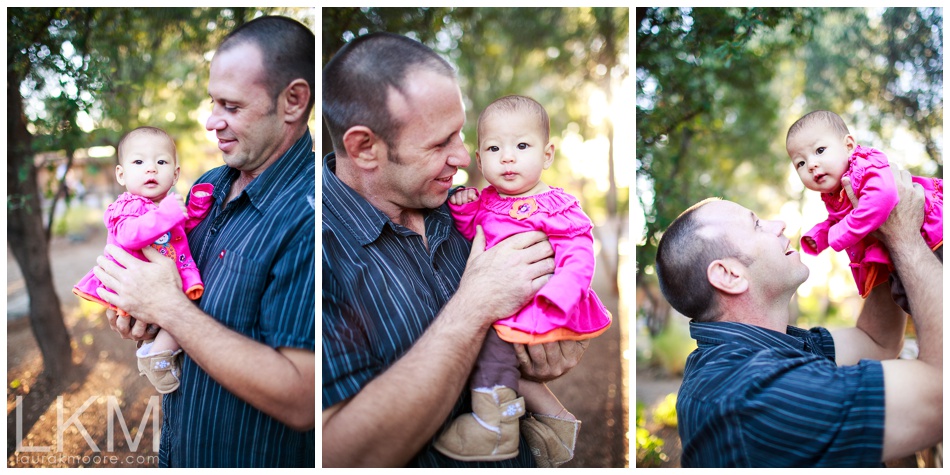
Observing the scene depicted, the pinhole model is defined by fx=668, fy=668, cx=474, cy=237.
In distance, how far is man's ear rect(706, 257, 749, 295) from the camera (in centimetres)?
221

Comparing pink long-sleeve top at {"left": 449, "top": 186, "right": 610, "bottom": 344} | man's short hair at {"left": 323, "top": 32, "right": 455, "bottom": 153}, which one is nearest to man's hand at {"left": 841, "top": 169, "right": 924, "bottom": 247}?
pink long-sleeve top at {"left": 449, "top": 186, "right": 610, "bottom": 344}

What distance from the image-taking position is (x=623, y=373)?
521cm

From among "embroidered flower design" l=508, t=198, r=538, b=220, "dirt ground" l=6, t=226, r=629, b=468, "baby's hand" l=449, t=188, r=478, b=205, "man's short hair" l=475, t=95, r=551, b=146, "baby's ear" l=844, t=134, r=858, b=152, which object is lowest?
"dirt ground" l=6, t=226, r=629, b=468

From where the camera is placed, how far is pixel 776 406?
1.95 meters

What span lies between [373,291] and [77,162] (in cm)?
323

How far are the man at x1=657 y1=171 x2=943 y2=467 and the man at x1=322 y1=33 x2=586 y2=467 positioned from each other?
46 centimetres

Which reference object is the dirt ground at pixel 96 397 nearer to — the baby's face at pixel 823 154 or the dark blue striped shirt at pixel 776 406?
the dark blue striped shirt at pixel 776 406

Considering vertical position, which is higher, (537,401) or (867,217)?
(867,217)

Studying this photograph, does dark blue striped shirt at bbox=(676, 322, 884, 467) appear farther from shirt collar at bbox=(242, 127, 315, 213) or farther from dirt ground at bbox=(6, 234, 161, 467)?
dirt ground at bbox=(6, 234, 161, 467)

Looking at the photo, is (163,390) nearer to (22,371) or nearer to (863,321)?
(22,371)

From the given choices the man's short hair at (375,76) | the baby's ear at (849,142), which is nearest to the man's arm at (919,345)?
the baby's ear at (849,142)

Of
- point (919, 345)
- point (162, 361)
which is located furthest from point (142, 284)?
point (919, 345)

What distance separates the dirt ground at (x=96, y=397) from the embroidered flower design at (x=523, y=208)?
1858 millimetres

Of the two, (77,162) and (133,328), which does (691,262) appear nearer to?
(133,328)
